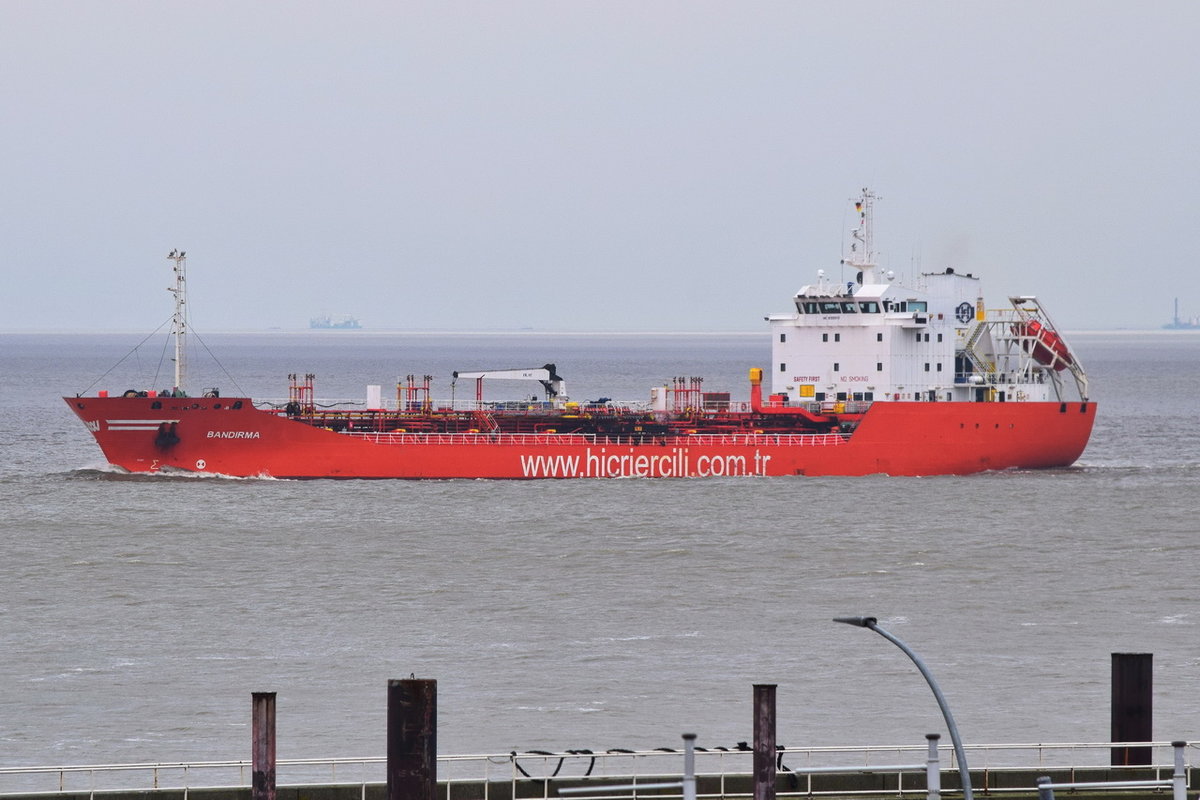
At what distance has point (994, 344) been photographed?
185ft

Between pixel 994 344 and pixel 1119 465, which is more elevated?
pixel 994 344

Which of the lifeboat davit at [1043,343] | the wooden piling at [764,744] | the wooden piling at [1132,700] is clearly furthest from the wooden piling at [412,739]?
the lifeboat davit at [1043,343]

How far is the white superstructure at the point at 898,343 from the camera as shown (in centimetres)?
5375

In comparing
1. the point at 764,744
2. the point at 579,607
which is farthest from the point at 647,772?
the point at 579,607

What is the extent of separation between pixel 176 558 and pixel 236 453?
12646mm

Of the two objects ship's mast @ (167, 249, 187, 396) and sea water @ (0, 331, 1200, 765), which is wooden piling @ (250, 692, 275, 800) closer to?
sea water @ (0, 331, 1200, 765)

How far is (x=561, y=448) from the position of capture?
5244cm

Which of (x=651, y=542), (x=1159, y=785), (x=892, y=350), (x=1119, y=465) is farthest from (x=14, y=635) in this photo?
(x=1119, y=465)

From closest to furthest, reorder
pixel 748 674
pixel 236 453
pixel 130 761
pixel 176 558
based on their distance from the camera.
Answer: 1. pixel 130 761
2. pixel 748 674
3. pixel 176 558
4. pixel 236 453

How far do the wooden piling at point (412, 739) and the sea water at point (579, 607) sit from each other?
19.3 feet

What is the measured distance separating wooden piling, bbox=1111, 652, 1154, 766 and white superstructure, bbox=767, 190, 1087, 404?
110 feet

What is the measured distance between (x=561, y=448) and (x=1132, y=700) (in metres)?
33.4

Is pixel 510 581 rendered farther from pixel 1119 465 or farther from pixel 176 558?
pixel 1119 465

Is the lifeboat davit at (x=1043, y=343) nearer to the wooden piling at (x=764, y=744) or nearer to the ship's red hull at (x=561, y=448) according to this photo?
the ship's red hull at (x=561, y=448)
